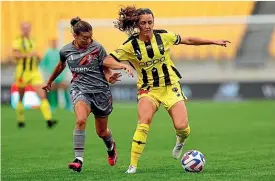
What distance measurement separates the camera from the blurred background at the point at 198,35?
27.6m

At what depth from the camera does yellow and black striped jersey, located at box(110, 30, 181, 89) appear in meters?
9.08

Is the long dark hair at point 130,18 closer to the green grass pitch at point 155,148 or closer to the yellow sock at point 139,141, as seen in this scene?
the yellow sock at point 139,141

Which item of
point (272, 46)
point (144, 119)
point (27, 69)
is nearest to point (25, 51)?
point (27, 69)

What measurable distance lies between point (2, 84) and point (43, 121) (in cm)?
806

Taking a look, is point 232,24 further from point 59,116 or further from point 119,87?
point 59,116

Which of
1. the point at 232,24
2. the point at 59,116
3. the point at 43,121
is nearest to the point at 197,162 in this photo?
the point at 43,121

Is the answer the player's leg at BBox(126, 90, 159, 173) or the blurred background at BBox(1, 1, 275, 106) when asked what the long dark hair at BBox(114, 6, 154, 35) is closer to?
the player's leg at BBox(126, 90, 159, 173)

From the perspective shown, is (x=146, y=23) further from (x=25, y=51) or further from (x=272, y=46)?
(x=272, y=46)

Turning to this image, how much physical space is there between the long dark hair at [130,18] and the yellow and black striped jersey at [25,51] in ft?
26.8

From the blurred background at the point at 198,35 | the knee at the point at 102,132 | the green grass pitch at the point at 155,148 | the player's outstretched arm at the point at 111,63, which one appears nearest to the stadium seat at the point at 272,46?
the blurred background at the point at 198,35

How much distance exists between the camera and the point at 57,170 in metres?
9.41

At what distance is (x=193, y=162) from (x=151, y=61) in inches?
50.4

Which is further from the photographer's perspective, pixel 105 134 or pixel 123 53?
pixel 105 134

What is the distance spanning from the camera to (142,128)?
8.77 metres
